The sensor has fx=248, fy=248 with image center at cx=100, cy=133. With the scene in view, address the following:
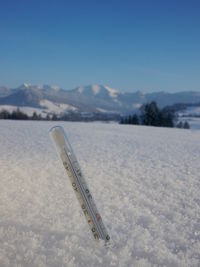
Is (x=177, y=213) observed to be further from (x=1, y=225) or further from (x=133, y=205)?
(x=1, y=225)

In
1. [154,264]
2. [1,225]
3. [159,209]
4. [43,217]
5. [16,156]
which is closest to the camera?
Result: [154,264]

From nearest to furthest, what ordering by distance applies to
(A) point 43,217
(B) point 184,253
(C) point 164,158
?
(B) point 184,253, (A) point 43,217, (C) point 164,158

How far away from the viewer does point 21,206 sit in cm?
394

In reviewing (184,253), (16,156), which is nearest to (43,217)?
(184,253)

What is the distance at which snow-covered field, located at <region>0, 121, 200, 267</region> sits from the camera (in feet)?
8.39

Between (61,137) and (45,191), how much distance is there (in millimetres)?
2554

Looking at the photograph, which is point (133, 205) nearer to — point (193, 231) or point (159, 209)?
point (159, 209)

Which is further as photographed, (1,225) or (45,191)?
(45,191)

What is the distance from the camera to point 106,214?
3.72m

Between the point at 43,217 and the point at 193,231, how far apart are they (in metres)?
2.05

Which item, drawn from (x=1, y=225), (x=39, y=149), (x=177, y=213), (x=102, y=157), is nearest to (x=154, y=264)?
(x=177, y=213)

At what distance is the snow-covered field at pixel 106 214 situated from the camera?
101 inches

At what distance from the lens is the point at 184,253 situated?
107 inches

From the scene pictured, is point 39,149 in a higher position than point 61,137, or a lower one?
lower
